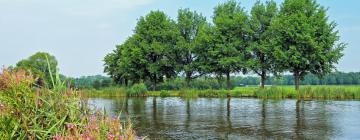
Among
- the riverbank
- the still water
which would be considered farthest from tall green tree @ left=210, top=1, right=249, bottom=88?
the still water

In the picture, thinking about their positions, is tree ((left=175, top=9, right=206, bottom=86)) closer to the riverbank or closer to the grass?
the riverbank

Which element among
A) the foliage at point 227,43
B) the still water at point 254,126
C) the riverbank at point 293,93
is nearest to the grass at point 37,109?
the still water at point 254,126

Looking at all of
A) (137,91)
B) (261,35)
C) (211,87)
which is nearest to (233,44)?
(261,35)

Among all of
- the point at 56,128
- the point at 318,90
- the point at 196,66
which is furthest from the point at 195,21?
the point at 56,128

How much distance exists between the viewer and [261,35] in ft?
175

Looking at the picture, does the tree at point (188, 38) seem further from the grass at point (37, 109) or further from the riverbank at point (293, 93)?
the grass at point (37, 109)

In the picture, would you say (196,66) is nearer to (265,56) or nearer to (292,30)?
(265,56)

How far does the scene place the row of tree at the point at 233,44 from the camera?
4778cm

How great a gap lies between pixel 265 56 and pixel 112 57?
83.3 feet

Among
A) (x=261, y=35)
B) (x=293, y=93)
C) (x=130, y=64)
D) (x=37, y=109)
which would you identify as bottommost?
(x=37, y=109)

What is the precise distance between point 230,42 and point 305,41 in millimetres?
10081

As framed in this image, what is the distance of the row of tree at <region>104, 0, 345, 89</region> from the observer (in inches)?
1881

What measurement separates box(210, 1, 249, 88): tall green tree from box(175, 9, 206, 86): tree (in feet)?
14.8

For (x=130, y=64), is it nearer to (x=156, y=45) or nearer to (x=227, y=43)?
(x=156, y=45)
